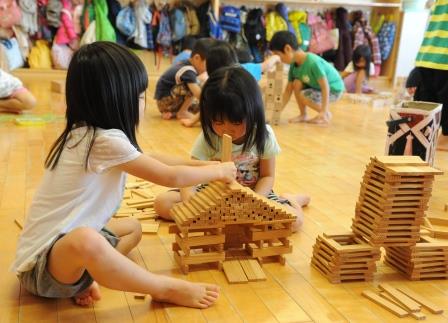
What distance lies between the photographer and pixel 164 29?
6336mm

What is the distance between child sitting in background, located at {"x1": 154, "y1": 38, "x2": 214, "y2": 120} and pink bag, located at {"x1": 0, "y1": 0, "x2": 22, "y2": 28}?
2.47 meters

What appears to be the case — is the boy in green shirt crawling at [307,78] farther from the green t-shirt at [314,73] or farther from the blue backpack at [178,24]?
the blue backpack at [178,24]

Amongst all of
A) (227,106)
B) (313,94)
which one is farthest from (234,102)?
(313,94)

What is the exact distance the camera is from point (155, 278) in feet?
4.40

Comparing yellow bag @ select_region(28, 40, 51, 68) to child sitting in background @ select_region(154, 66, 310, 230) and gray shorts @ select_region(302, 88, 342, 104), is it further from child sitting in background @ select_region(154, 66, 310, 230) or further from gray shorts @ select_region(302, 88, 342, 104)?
child sitting in background @ select_region(154, 66, 310, 230)

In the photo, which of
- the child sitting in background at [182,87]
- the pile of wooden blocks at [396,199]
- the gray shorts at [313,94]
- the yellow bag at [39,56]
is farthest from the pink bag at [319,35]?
the pile of wooden blocks at [396,199]

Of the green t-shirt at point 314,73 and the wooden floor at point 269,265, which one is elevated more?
the green t-shirt at point 314,73

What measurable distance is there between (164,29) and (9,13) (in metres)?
1.79

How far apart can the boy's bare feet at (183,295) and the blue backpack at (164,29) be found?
5.35 meters

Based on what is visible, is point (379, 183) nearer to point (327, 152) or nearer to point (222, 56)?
point (327, 152)

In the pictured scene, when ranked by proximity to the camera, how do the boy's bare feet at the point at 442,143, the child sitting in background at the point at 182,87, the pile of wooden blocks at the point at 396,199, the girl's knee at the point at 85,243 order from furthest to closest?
the child sitting in background at the point at 182,87, the boy's bare feet at the point at 442,143, the pile of wooden blocks at the point at 396,199, the girl's knee at the point at 85,243

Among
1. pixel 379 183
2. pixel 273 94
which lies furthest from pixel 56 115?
pixel 379 183

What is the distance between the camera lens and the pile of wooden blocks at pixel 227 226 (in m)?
1.53

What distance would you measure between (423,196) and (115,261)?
0.92 meters
